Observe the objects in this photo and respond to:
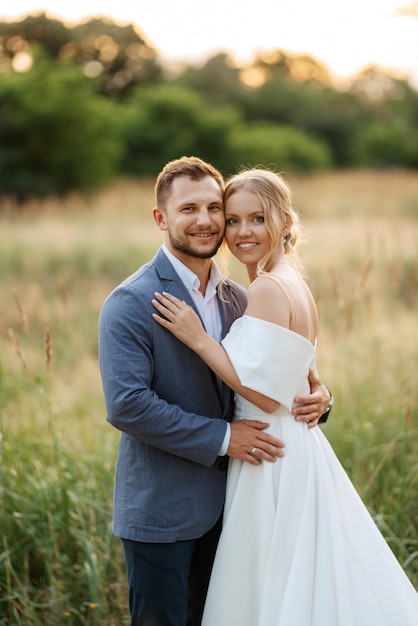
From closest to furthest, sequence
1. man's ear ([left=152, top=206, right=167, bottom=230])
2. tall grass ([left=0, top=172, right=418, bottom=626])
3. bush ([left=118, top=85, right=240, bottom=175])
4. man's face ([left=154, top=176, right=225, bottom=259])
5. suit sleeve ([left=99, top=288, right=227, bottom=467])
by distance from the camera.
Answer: suit sleeve ([left=99, top=288, right=227, bottom=467]) → man's face ([left=154, top=176, right=225, bottom=259]) → man's ear ([left=152, top=206, right=167, bottom=230]) → tall grass ([left=0, top=172, right=418, bottom=626]) → bush ([left=118, top=85, right=240, bottom=175])

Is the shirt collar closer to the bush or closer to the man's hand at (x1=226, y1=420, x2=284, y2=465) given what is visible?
the man's hand at (x1=226, y1=420, x2=284, y2=465)

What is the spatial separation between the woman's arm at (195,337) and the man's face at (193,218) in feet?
0.75

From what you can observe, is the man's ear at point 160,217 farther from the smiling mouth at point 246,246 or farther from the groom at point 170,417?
the smiling mouth at point 246,246

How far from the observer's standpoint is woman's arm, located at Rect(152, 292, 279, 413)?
2607 millimetres

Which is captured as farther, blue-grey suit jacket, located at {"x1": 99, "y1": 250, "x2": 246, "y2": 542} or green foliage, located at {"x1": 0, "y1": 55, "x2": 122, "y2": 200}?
green foliage, located at {"x1": 0, "y1": 55, "x2": 122, "y2": 200}

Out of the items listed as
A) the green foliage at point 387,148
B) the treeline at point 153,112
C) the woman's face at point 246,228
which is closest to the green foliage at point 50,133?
the treeline at point 153,112

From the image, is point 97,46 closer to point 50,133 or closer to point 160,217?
point 50,133

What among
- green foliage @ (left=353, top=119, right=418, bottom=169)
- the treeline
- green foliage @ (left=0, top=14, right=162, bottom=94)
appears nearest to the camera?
the treeline

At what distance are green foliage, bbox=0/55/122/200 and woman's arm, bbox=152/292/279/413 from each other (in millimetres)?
20213

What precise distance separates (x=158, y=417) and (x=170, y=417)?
45mm

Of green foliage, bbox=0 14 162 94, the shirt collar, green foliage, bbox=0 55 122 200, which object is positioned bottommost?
the shirt collar

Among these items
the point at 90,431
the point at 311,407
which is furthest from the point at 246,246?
the point at 90,431

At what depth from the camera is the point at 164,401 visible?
2.55 metres

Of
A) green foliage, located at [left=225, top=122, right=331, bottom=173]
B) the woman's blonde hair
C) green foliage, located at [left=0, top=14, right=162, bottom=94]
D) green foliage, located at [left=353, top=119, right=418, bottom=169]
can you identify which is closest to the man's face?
the woman's blonde hair
